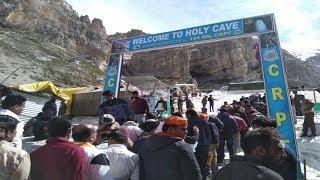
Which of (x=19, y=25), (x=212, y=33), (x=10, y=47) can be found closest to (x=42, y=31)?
(x=19, y=25)

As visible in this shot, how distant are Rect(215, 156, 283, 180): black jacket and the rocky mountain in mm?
21088

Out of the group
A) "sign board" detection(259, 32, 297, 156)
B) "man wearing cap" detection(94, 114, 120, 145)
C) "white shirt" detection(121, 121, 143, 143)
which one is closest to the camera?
"man wearing cap" detection(94, 114, 120, 145)

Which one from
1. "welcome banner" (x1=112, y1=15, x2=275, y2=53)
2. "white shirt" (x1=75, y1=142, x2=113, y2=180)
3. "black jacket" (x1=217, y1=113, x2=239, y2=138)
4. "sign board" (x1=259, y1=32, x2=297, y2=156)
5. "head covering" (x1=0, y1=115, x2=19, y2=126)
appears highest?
"welcome banner" (x1=112, y1=15, x2=275, y2=53)

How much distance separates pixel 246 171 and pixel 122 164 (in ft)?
6.38

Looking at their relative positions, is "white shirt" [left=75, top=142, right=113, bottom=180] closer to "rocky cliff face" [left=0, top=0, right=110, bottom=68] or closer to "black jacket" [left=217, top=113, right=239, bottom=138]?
"black jacket" [left=217, top=113, right=239, bottom=138]

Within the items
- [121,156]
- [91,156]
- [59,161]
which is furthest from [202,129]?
[59,161]

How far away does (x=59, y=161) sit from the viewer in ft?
11.4

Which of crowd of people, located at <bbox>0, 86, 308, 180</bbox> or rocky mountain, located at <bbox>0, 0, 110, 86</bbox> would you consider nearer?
crowd of people, located at <bbox>0, 86, 308, 180</bbox>

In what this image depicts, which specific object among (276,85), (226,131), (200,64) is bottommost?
(226,131)

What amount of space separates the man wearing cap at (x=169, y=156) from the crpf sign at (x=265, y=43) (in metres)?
6.59

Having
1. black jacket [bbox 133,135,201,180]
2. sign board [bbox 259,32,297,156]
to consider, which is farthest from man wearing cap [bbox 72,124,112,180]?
sign board [bbox 259,32,297,156]

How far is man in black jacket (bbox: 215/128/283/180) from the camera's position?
2.42 m

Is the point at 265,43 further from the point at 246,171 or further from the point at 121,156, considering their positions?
the point at 246,171

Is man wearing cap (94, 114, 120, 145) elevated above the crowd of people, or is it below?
above
